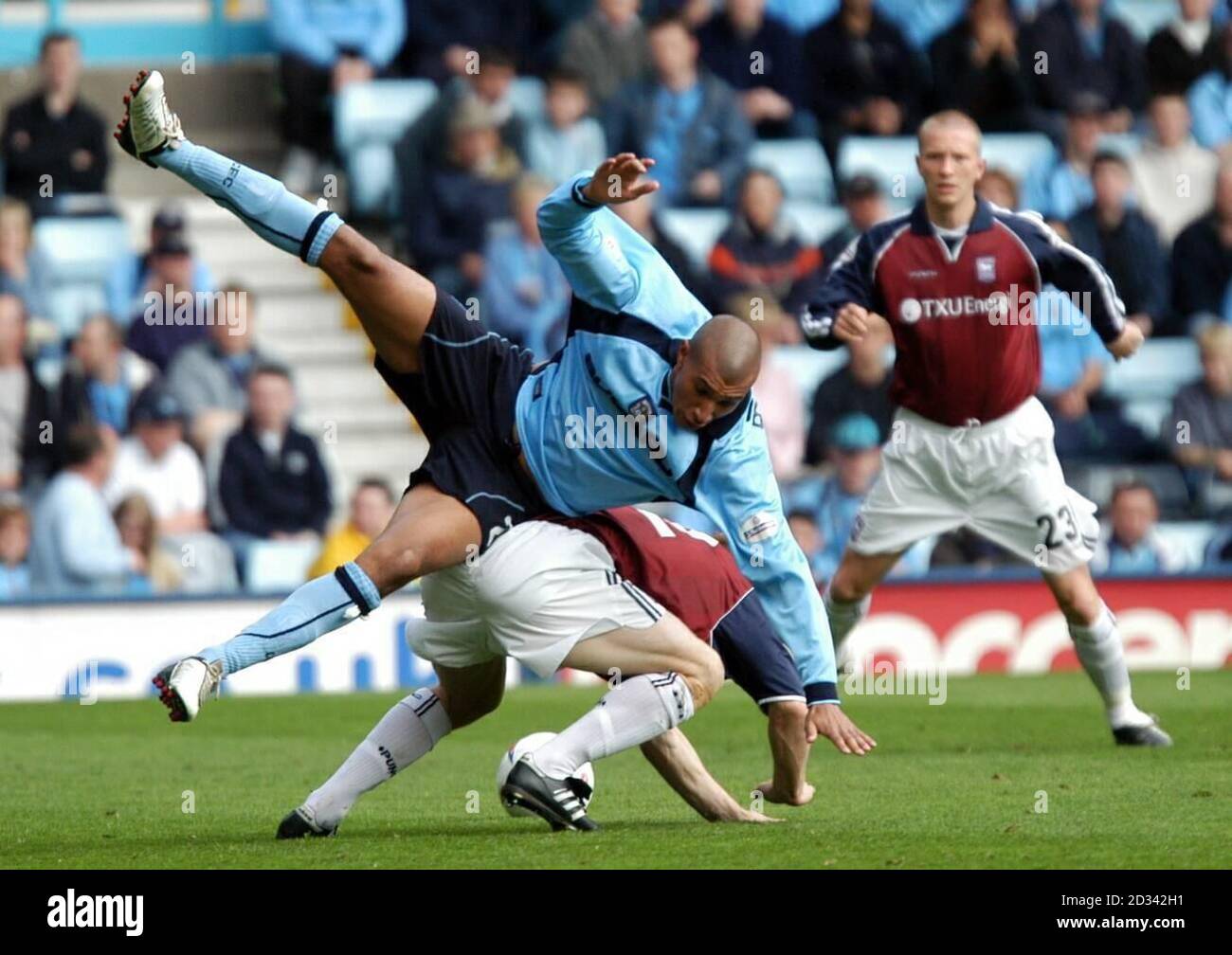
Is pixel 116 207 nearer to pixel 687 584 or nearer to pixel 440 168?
pixel 440 168

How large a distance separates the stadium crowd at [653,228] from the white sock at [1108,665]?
Result: 4.34 m

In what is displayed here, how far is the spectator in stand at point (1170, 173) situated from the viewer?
1747 centimetres

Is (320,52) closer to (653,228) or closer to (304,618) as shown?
(653,228)

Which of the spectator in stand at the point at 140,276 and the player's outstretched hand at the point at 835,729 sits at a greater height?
the spectator in stand at the point at 140,276

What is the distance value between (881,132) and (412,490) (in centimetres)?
1081


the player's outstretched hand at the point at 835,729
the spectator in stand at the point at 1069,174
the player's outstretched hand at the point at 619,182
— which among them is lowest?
the player's outstretched hand at the point at 835,729

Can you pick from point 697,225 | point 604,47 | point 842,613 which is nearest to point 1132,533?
point 697,225

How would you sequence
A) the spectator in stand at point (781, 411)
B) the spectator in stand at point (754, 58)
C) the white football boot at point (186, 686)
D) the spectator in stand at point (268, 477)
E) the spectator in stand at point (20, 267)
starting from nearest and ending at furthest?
the white football boot at point (186, 686)
the spectator in stand at point (268, 477)
the spectator in stand at point (781, 411)
the spectator in stand at point (20, 267)
the spectator in stand at point (754, 58)

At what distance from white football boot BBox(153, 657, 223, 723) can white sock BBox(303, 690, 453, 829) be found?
2.79ft

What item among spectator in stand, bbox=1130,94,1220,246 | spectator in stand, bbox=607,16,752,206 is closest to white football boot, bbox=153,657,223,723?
spectator in stand, bbox=607,16,752,206

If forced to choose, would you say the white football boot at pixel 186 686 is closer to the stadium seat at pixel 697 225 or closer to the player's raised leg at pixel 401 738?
the player's raised leg at pixel 401 738

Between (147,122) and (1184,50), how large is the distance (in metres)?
12.4

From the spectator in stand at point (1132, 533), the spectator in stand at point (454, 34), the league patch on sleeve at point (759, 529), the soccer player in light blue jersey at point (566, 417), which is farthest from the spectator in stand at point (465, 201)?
the league patch on sleeve at point (759, 529)
